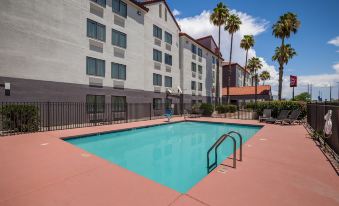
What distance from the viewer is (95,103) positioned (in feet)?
62.7

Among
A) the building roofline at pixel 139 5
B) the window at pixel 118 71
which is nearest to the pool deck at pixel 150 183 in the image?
the window at pixel 118 71

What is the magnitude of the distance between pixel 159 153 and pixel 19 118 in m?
9.24

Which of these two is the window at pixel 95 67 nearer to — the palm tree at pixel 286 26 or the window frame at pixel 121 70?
the window frame at pixel 121 70

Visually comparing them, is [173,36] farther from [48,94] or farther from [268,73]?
[268,73]

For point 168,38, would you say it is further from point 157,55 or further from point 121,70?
point 121,70

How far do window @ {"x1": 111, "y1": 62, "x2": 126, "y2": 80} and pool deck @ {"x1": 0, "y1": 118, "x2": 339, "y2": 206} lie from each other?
1452 centimetres

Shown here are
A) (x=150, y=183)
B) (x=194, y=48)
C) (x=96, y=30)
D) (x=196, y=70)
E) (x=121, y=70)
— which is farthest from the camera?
(x=196, y=70)

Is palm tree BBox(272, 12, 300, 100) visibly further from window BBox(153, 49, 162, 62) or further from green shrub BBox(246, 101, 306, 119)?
window BBox(153, 49, 162, 62)

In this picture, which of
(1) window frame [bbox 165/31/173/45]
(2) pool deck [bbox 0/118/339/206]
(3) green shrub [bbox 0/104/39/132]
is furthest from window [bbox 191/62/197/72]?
(2) pool deck [bbox 0/118/339/206]

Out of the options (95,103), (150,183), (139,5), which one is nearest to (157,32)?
(139,5)

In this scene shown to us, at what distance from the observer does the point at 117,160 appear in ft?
29.3

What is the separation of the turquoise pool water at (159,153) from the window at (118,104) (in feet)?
21.0

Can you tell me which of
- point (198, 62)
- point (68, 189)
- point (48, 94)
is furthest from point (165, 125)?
point (198, 62)

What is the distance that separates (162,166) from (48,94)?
12509 millimetres
